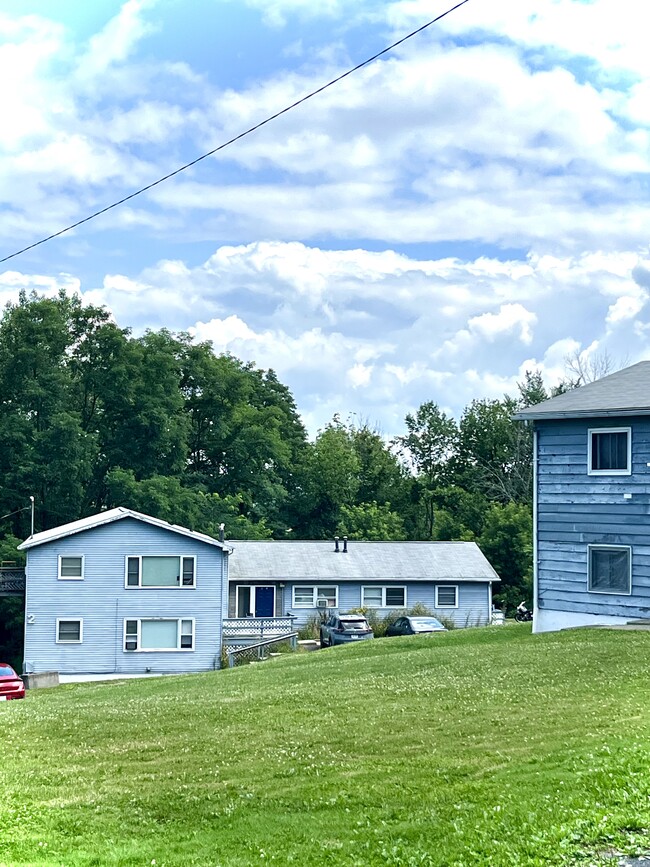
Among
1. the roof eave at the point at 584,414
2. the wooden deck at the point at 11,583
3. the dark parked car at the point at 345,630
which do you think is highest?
the roof eave at the point at 584,414

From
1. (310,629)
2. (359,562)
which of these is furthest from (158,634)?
(359,562)

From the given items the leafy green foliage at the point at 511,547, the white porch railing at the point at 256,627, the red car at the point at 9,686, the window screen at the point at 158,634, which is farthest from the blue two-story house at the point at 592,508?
the leafy green foliage at the point at 511,547

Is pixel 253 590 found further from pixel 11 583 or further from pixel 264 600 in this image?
pixel 11 583

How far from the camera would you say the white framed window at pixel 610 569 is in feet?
90.7

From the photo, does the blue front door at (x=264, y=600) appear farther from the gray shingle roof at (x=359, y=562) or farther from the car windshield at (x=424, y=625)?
the car windshield at (x=424, y=625)

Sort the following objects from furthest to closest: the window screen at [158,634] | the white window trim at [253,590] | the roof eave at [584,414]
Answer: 1. the white window trim at [253,590]
2. the window screen at [158,634]
3. the roof eave at [584,414]

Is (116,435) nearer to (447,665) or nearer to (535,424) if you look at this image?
(535,424)

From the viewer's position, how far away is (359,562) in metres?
53.7

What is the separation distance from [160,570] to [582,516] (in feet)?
78.6

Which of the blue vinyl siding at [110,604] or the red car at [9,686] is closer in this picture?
the red car at [9,686]

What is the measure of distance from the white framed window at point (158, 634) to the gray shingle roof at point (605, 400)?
23009 mm

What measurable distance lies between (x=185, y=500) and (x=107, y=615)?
52.8 ft

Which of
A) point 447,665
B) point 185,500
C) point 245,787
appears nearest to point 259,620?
point 185,500

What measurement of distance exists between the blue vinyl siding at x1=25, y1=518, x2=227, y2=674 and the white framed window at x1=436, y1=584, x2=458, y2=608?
37.9 ft
